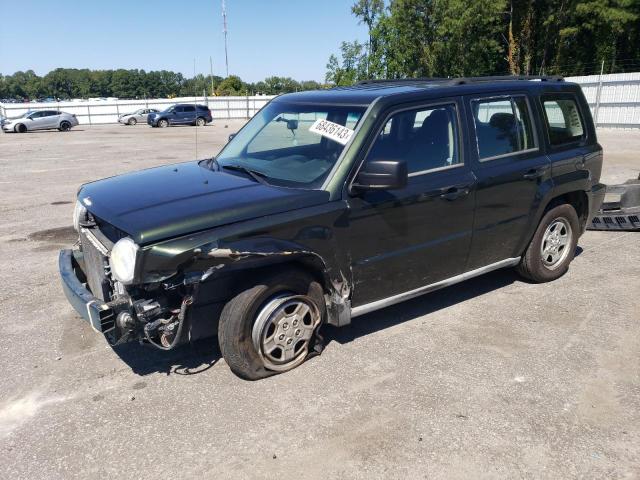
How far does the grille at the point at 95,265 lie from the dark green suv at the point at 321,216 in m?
0.01

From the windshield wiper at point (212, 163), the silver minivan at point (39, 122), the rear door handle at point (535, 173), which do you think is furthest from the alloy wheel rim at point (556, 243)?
the silver minivan at point (39, 122)

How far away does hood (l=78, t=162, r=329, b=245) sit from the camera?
10.6 feet

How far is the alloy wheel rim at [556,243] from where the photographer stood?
5230mm

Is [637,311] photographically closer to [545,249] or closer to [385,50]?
[545,249]

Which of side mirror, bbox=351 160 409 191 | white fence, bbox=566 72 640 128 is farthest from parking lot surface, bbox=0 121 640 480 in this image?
white fence, bbox=566 72 640 128

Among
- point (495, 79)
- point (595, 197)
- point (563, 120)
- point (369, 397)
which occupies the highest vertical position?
point (495, 79)

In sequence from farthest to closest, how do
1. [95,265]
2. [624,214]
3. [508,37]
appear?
[508,37], [624,214], [95,265]

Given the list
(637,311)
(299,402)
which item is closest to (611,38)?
(637,311)

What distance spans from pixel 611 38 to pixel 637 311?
4230 cm

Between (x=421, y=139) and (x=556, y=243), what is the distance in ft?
6.95

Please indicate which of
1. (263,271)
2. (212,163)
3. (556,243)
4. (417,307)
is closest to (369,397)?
(263,271)

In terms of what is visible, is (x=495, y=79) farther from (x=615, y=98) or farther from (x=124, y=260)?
(x=615, y=98)

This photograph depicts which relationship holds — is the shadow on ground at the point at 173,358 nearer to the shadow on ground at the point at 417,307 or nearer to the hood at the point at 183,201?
the shadow on ground at the point at 417,307

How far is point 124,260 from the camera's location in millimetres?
3148
